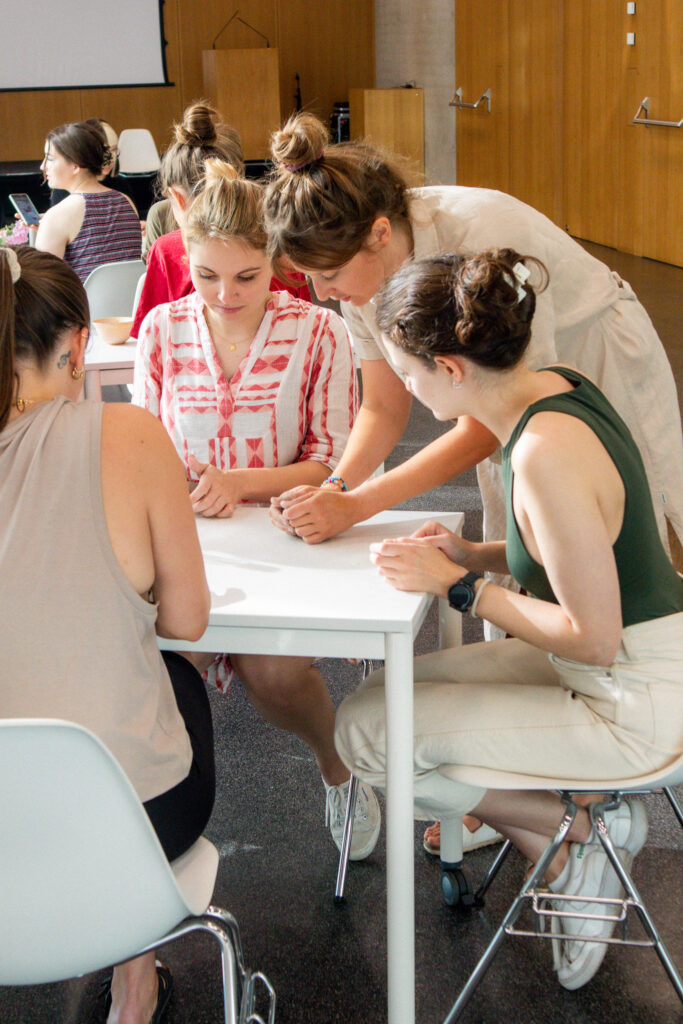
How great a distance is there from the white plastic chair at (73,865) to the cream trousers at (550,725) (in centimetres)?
43

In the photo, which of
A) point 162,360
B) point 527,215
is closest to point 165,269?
point 162,360

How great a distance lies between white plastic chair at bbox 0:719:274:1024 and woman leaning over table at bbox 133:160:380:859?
0.84 meters

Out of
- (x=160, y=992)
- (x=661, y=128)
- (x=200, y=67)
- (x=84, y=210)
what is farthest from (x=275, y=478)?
(x=200, y=67)

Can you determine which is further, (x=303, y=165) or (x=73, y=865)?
(x=303, y=165)

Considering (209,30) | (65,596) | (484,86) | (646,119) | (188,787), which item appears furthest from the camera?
(209,30)

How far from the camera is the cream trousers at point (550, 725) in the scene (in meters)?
1.45

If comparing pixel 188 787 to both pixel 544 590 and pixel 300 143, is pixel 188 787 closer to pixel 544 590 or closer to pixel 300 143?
pixel 544 590

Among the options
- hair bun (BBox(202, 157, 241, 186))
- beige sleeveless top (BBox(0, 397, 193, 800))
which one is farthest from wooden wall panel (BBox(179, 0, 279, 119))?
beige sleeveless top (BBox(0, 397, 193, 800))

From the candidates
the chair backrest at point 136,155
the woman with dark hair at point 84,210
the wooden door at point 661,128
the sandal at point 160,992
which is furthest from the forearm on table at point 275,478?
the chair backrest at point 136,155

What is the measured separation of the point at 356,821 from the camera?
6.77 ft

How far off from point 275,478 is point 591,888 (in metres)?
0.96

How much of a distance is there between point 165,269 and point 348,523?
1.62 m

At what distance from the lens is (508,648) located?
1758mm

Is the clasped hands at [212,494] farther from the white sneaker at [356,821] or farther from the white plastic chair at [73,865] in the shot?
the white plastic chair at [73,865]
